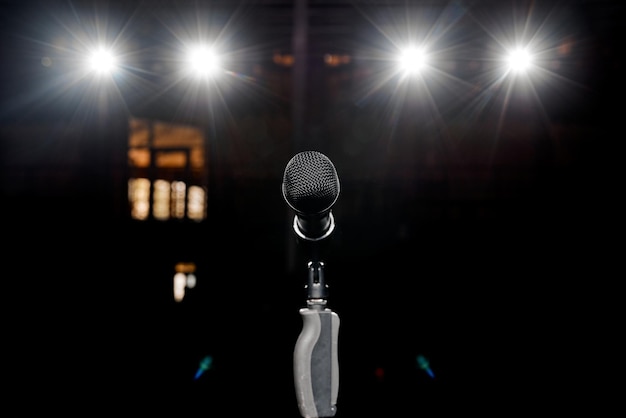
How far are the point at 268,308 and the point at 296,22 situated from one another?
3.56 m

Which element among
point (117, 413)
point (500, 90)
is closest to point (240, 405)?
point (117, 413)

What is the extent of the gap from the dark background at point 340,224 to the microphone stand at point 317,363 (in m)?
2.96

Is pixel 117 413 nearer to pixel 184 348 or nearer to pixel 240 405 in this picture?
pixel 240 405

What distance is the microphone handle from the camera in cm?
140

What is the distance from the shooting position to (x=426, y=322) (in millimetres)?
6113

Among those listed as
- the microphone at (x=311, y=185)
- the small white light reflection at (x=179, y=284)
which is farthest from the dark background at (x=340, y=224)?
the microphone at (x=311, y=185)

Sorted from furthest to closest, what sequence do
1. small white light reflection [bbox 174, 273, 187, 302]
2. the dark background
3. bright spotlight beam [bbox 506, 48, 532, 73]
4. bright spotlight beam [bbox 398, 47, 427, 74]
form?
small white light reflection [bbox 174, 273, 187, 302] < bright spotlight beam [bbox 398, 47, 427, 74] < bright spotlight beam [bbox 506, 48, 532, 73] < the dark background

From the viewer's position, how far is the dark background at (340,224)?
481 centimetres

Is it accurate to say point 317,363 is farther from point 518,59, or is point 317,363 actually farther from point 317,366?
point 518,59

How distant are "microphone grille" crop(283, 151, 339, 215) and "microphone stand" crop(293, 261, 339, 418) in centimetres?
27

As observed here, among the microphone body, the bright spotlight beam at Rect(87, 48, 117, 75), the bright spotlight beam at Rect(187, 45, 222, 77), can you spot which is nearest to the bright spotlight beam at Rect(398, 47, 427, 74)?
the bright spotlight beam at Rect(187, 45, 222, 77)

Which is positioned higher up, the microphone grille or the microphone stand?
the microphone grille

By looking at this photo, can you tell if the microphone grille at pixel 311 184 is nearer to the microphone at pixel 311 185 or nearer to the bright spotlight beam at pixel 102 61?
the microphone at pixel 311 185

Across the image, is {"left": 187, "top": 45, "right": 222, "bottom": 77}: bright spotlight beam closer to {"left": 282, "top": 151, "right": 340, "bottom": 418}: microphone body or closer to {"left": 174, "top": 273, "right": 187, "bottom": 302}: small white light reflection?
{"left": 174, "top": 273, "right": 187, "bottom": 302}: small white light reflection
